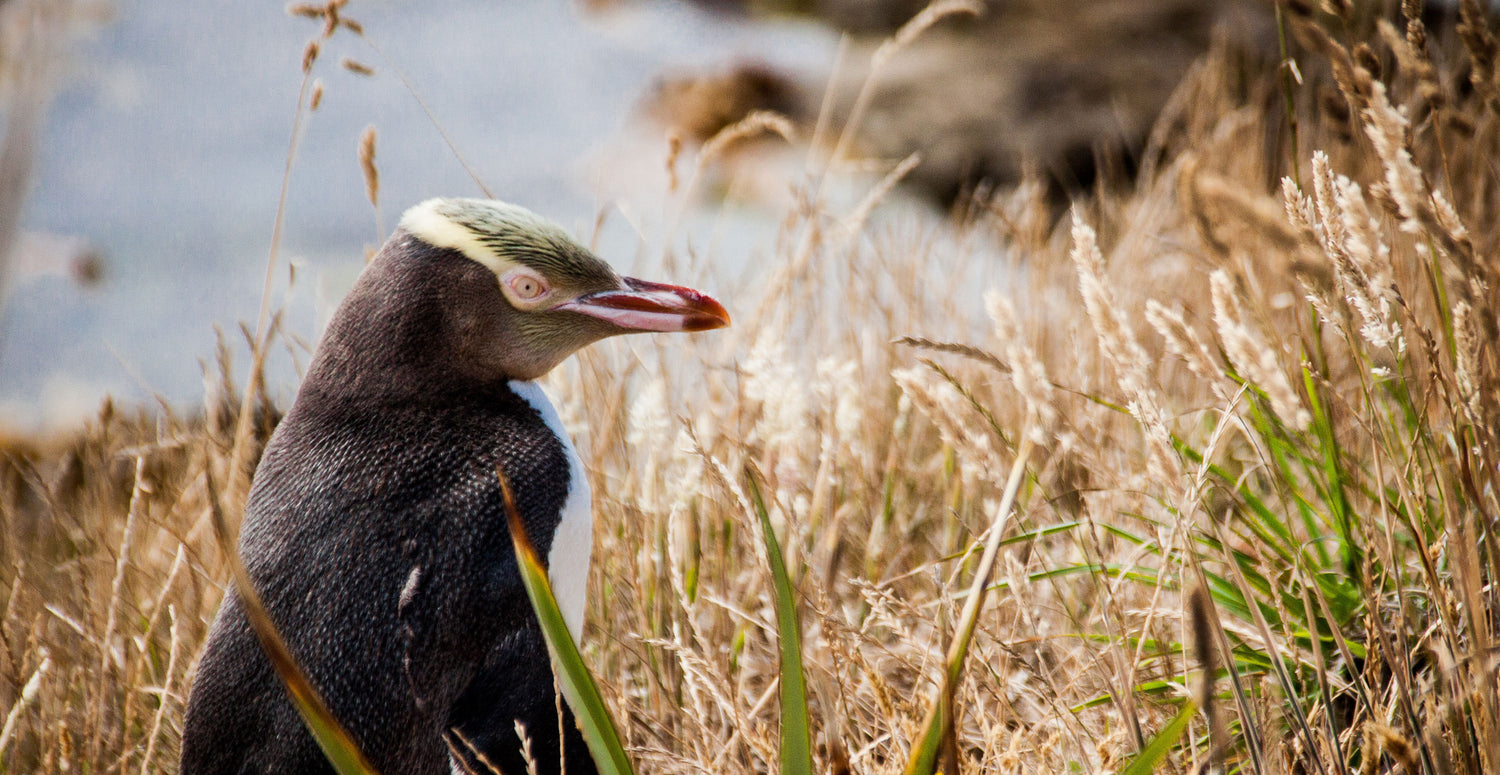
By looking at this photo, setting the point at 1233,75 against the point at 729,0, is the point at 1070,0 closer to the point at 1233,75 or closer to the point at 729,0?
the point at 1233,75

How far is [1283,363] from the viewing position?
1606 mm

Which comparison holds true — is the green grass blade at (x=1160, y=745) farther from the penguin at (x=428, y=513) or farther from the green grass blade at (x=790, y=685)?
the penguin at (x=428, y=513)

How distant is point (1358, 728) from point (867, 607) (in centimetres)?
80

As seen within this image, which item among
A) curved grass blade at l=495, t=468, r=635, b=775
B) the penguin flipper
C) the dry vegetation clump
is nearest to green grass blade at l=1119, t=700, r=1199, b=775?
the dry vegetation clump

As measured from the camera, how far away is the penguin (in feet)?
3.90

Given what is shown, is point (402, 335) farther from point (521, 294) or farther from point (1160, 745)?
point (1160, 745)

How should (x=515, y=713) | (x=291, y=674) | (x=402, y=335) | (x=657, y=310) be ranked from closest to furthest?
1. (x=291, y=674)
2. (x=515, y=713)
3. (x=402, y=335)
4. (x=657, y=310)

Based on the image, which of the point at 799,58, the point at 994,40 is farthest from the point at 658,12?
the point at 994,40

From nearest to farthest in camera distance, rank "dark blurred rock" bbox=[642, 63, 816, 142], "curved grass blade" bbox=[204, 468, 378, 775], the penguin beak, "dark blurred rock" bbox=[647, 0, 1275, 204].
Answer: "curved grass blade" bbox=[204, 468, 378, 775] < the penguin beak < "dark blurred rock" bbox=[647, 0, 1275, 204] < "dark blurred rock" bbox=[642, 63, 816, 142]

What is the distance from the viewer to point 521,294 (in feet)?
4.56

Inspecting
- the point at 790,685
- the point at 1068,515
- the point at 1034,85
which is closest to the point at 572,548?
the point at 790,685

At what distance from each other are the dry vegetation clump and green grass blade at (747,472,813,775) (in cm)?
3

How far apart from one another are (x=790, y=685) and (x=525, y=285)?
71 cm

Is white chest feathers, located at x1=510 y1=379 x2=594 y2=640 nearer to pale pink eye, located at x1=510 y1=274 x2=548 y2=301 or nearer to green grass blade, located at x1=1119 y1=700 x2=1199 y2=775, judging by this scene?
pale pink eye, located at x1=510 y1=274 x2=548 y2=301
